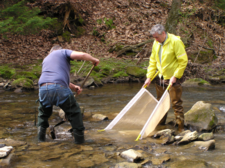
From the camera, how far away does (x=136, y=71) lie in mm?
11758

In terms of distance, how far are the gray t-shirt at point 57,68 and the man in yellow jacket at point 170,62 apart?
1.57 meters

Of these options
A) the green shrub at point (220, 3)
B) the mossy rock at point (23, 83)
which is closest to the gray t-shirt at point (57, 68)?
the mossy rock at point (23, 83)

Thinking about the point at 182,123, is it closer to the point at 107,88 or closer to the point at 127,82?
the point at 107,88

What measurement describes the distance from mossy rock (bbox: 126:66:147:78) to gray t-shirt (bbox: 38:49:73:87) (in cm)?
823

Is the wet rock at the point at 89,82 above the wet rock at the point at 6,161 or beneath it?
beneath

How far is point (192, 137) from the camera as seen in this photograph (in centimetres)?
384

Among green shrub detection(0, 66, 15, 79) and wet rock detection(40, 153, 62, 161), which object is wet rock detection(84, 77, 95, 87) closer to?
green shrub detection(0, 66, 15, 79)

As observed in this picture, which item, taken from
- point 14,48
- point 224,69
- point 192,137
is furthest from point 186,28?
point 192,137

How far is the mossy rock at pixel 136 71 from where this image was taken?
11703 mm

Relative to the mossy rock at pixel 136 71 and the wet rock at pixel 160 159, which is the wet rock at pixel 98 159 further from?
the mossy rock at pixel 136 71

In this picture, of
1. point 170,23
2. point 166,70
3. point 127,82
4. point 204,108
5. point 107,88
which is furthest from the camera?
point 170,23

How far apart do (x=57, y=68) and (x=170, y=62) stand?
1990mm

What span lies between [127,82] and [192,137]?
8018 millimetres

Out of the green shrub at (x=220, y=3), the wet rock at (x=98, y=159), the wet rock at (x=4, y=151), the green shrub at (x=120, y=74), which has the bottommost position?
the green shrub at (x=120, y=74)
